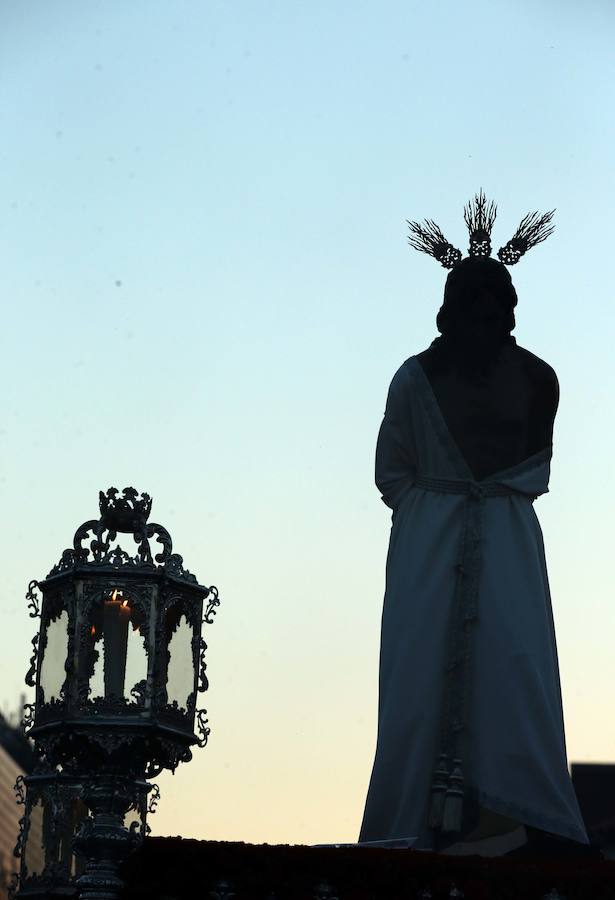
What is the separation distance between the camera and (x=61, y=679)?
Answer: 18.0 meters

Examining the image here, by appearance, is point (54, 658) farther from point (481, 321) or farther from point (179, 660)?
point (481, 321)

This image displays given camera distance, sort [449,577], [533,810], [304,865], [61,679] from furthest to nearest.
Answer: [449,577], [533,810], [61,679], [304,865]

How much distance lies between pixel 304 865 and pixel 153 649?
7.70 ft

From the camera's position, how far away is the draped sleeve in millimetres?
24578

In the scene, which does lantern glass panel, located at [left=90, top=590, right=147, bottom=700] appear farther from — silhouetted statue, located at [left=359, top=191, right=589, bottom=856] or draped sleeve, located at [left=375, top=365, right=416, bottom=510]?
draped sleeve, located at [left=375, top=365, right=416, bottom=510]

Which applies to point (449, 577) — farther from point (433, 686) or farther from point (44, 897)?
point (44, 897)

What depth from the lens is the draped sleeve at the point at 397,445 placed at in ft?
80.6

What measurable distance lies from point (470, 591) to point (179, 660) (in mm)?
6178

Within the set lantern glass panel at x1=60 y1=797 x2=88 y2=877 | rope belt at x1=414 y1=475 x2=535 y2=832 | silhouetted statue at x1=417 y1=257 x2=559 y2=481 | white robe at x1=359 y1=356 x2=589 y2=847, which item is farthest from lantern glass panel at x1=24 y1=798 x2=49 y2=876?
silhouetted statue at x1=417 y1=257 x2=559 y2=481

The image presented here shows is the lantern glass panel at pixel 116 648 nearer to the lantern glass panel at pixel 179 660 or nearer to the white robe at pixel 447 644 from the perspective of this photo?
the lantern glass panel at pixel 179 660

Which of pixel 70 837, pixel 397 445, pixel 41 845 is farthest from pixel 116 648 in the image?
pixel 41 845

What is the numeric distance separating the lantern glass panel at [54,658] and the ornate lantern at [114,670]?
0.01 m

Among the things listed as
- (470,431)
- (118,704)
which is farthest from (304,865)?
(470,431)

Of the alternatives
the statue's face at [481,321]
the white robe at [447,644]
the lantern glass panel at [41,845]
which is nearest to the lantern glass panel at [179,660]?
the white robe at [447,644]
